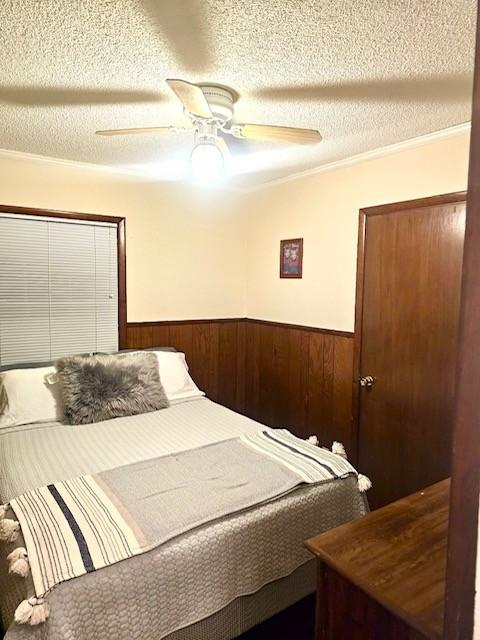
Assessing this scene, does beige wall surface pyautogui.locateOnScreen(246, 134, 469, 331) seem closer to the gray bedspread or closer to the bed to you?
the gray bedspread

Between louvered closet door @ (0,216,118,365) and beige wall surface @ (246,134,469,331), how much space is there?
1270mm

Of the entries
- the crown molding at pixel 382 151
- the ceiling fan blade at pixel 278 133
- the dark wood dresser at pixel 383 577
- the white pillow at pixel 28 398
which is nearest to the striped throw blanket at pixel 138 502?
the dark wood dresser at pixel 383 577

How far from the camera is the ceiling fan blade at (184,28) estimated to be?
1.29 meters

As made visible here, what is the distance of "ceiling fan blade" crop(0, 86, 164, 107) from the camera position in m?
1.86

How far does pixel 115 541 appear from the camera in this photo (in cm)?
138

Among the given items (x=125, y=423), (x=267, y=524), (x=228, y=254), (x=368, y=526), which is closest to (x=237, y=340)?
(x=228, y=254)

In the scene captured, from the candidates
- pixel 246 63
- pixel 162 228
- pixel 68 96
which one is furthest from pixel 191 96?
pixel 162 228

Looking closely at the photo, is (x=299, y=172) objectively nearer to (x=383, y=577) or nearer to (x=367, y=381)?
(x=367, y=381)

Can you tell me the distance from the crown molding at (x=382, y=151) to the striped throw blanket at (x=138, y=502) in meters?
1.82

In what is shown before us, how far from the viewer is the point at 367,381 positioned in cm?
277

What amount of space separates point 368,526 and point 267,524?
509 millimetres

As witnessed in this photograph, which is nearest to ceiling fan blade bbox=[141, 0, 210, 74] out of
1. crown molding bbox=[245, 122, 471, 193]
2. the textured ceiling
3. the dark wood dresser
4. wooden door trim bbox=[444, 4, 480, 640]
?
the textured ceiling

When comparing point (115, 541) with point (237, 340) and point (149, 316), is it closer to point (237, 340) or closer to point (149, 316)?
point (149, 316)

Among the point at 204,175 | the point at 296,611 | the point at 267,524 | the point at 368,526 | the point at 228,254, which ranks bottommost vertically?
the point at 296,611
